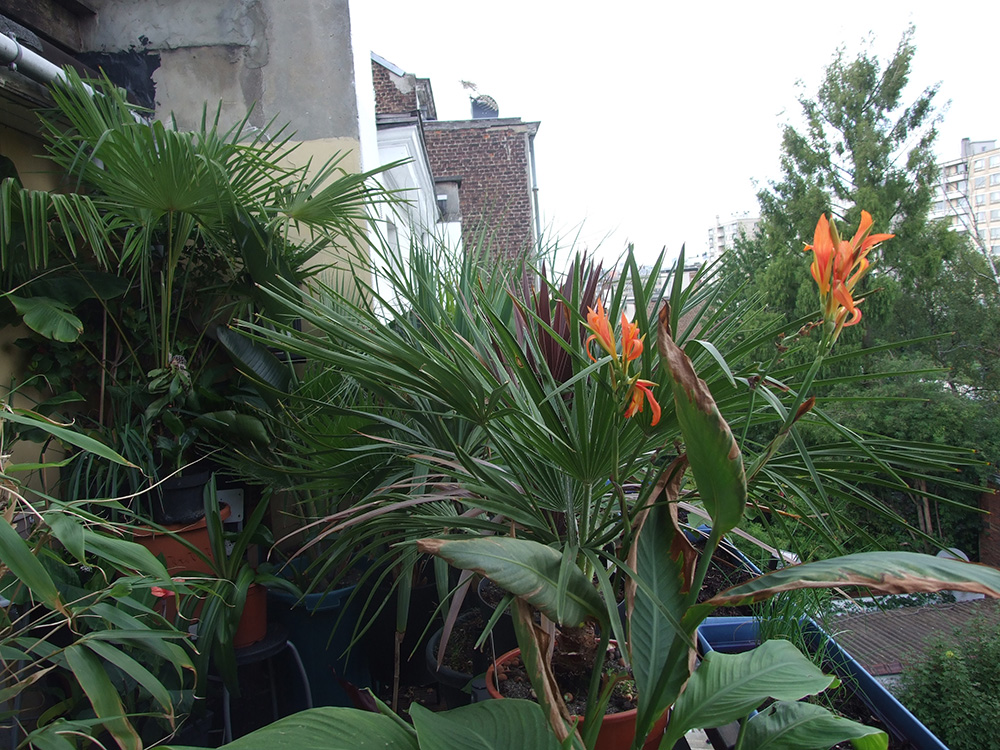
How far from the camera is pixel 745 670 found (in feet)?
3.25

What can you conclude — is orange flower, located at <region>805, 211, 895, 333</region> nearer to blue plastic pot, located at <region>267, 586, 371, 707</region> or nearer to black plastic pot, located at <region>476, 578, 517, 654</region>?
black plastic pot, located at <region>476, 578, 517, 654</region>

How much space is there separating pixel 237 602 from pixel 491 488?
1.12 m

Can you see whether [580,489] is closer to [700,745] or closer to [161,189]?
[700,745]

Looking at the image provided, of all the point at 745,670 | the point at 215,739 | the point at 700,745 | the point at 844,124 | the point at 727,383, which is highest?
the point at 844,124

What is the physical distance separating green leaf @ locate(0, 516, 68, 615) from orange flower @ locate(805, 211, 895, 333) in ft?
3.37

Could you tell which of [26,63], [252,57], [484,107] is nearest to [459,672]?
[26,63]

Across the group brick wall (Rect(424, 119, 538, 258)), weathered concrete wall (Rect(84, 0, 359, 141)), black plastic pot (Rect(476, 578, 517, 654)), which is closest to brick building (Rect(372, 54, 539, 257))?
brick wall (Rect(424, 119, 538, 258))

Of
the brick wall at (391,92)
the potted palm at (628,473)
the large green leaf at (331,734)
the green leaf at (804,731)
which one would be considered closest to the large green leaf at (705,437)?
the potted palm at (628,473)

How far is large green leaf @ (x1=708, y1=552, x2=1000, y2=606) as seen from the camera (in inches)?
27.1

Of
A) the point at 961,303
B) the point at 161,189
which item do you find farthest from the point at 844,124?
the point at 161,189

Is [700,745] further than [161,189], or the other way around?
[161,189]

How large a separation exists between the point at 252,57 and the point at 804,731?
3403 millimetres

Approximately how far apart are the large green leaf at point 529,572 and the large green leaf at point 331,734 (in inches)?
11.4

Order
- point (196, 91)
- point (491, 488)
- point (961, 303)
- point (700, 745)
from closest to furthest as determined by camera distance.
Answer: point (491, 488)
point (700, 745)
point (196, 91)
point (961, 303)
